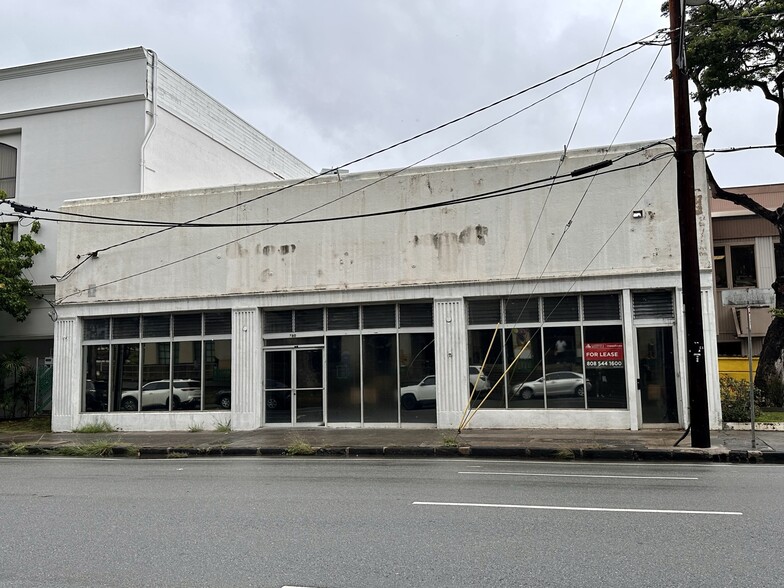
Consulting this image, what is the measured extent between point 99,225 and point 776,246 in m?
25.6

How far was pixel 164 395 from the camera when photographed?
61.6ft

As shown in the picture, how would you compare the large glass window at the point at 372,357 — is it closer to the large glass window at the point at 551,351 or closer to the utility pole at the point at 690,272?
the large glass window at the point at 551,351

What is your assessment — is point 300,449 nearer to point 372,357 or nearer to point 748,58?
point 372,357

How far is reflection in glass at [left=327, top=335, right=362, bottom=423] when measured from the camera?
57.5 ft

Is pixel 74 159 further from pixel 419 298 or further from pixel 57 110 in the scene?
pixel 419 298

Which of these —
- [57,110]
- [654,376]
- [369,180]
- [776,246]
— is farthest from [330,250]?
[776,246]

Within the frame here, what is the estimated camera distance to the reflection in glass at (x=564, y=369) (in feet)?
52.6

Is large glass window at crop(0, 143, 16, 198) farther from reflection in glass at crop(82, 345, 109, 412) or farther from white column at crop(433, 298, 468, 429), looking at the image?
white column at crop(433, 298, 468, 429)

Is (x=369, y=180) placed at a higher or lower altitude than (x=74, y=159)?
lower

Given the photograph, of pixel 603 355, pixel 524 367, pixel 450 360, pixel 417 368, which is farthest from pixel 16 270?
pixel 603 355

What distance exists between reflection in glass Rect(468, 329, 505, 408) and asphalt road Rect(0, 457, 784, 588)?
16.6 ft

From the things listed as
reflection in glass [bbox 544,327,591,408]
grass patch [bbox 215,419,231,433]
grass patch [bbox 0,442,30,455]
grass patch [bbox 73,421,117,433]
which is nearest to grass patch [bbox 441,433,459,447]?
reflection in glass [bbox 544,327,591,408]

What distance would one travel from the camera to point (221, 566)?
5.79 metres

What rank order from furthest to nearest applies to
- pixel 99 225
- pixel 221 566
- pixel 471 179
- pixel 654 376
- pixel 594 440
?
pixel 99 225, pixel 471 179, pixel 654 376, pixel 594 440, pixel 221 566
